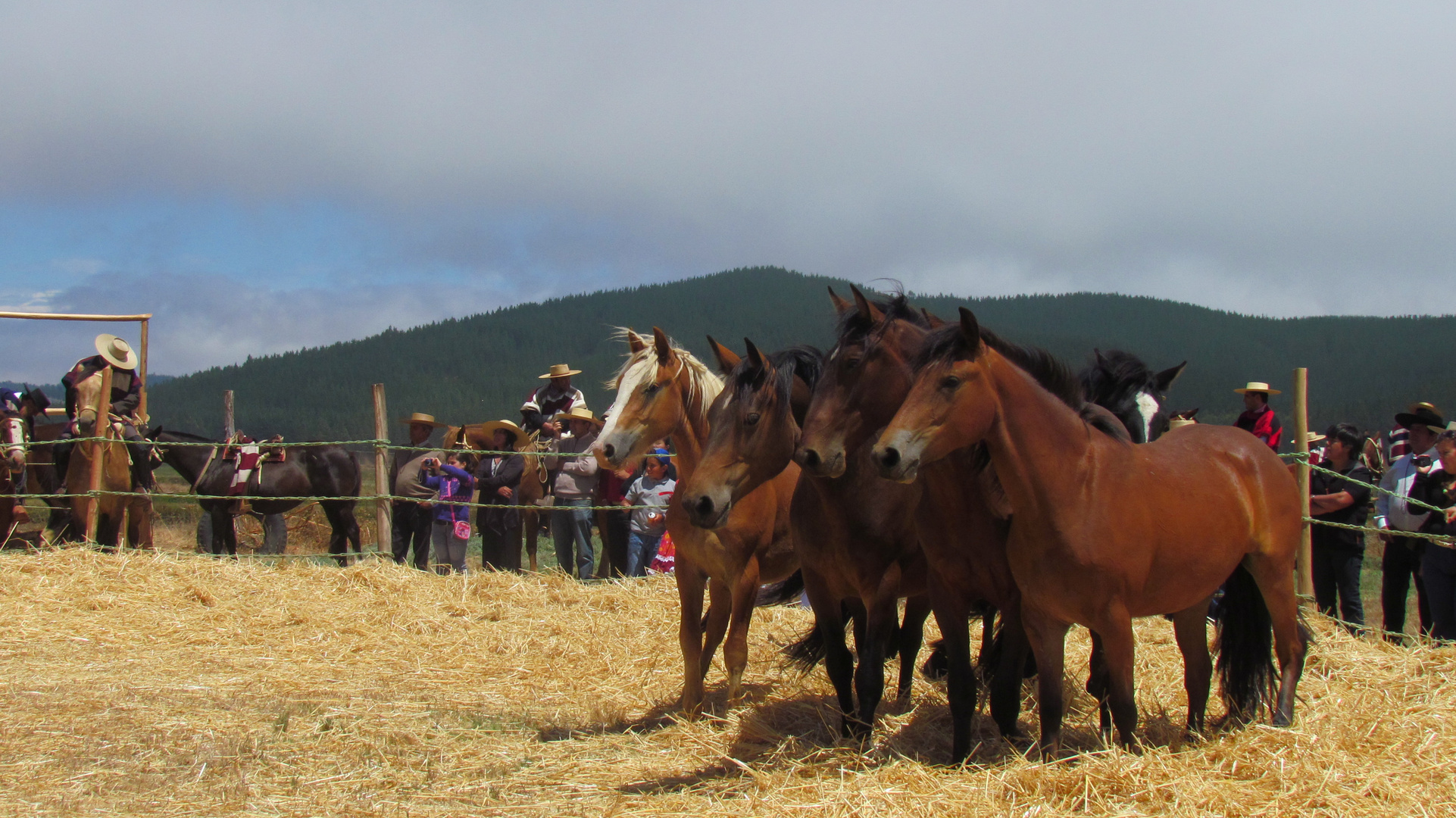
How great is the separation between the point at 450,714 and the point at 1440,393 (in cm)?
7320

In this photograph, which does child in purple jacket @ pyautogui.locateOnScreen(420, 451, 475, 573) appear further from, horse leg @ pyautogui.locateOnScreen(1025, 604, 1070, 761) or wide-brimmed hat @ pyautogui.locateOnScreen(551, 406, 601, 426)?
horse leg @ pyautogui.locateOnScreen(1025, 604, 1070, 761)

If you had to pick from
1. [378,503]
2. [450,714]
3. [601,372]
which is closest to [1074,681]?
[450,714]

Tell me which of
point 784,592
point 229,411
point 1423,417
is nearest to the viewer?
point 784,592

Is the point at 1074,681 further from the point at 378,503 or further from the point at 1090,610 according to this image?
the point at 378,503

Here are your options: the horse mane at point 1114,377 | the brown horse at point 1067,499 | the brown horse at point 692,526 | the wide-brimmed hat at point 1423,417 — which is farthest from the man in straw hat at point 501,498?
the wide-brimmed hat at point 1423,417

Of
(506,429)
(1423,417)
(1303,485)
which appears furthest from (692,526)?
(506,429)

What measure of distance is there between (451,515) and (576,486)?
4.45ft

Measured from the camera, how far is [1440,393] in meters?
62.2

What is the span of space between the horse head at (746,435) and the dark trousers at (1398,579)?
5.02m

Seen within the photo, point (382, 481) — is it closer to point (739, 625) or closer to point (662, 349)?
point (662, 349)

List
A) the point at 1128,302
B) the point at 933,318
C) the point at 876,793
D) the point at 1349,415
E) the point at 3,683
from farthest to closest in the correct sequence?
1. the point at 1128,302
2. the point at 1349,415
3. the point at 3,683
4. the point at 933,318
5. the point at 876,793

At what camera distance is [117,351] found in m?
10.7

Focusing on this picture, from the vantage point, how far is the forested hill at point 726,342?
71506 millimetres

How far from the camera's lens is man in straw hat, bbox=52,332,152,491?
33.6 feet
